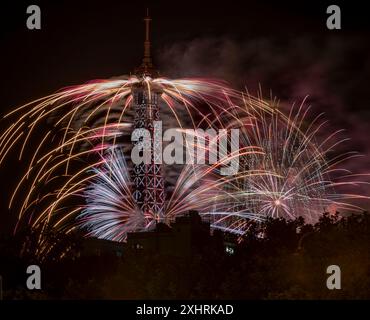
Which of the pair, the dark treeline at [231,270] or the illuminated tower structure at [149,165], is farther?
the illuminated tower structure at [149,165]

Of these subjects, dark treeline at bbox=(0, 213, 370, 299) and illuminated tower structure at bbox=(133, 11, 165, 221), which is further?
illuminated tower structure at bbox=(133, 11, 165, 221)

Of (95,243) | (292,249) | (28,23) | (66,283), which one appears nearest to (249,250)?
(292,249)

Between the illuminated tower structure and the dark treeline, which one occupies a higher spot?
the illuminated tower structure

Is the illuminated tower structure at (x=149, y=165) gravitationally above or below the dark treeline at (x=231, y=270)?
above
